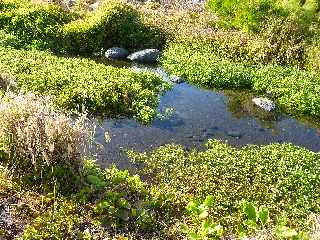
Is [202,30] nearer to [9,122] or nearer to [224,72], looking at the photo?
[224,72]

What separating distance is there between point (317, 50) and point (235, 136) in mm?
6407

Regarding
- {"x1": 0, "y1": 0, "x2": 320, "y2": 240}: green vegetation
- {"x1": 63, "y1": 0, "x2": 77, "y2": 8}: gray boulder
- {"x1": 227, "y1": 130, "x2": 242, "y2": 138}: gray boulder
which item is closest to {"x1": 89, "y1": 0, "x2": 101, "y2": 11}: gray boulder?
{"x1": 0, "y1": 0, "x2": 320, "y2": 240}: green vegetation

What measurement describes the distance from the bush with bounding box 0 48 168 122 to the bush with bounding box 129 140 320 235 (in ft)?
8.46

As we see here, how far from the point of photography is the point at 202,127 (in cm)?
1536

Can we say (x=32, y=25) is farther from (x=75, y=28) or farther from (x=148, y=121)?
(x=148, y=121)

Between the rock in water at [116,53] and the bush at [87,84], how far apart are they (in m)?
2.73

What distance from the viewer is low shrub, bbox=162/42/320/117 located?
16797 millimetres

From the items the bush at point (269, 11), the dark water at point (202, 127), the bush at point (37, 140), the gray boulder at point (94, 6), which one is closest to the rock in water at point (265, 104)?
the dark water at point (202, 127)

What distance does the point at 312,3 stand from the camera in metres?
20.0

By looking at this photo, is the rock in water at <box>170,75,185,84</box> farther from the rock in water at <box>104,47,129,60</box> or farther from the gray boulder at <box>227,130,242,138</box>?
the gray boulder at <box>227,130,242,138</box>

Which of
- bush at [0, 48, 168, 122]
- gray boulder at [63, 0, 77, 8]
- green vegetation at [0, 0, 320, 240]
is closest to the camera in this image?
green vegetation at [0, 0, 320, 240]

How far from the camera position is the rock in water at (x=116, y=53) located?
68.4ft

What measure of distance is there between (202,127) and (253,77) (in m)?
4.04

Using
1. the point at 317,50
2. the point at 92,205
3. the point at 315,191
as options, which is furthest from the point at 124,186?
the point at 317,50
